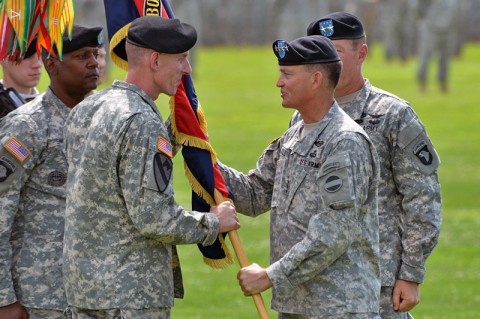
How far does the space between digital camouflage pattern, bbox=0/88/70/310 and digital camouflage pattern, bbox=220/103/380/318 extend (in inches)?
45.9

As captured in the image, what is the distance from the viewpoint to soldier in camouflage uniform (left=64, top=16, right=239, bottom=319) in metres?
5.50

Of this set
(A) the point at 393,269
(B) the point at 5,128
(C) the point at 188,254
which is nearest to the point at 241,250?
(A) the point at 393,269

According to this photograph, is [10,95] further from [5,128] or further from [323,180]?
[323,180]

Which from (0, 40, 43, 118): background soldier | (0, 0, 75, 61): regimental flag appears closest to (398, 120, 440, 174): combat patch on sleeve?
(0, 0, 75, 61): regimental flag

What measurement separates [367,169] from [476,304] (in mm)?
6024

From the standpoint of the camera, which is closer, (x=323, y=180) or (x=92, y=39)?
(x=323, y=180)

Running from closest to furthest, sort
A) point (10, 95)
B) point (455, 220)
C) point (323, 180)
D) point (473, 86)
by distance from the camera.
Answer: point (323, 180) → point (10, 95) → point (455, 220) → point (473, 86)

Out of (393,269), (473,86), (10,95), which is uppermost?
(10,95)

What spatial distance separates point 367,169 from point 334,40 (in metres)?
1.01

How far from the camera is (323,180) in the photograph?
5.66 metres

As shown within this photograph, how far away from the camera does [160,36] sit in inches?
223

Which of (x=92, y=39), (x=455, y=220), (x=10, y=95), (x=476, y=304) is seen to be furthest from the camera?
(x=455, y=220)

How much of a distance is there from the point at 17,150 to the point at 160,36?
108 centimetres

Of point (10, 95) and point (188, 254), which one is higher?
point (10, 95)
